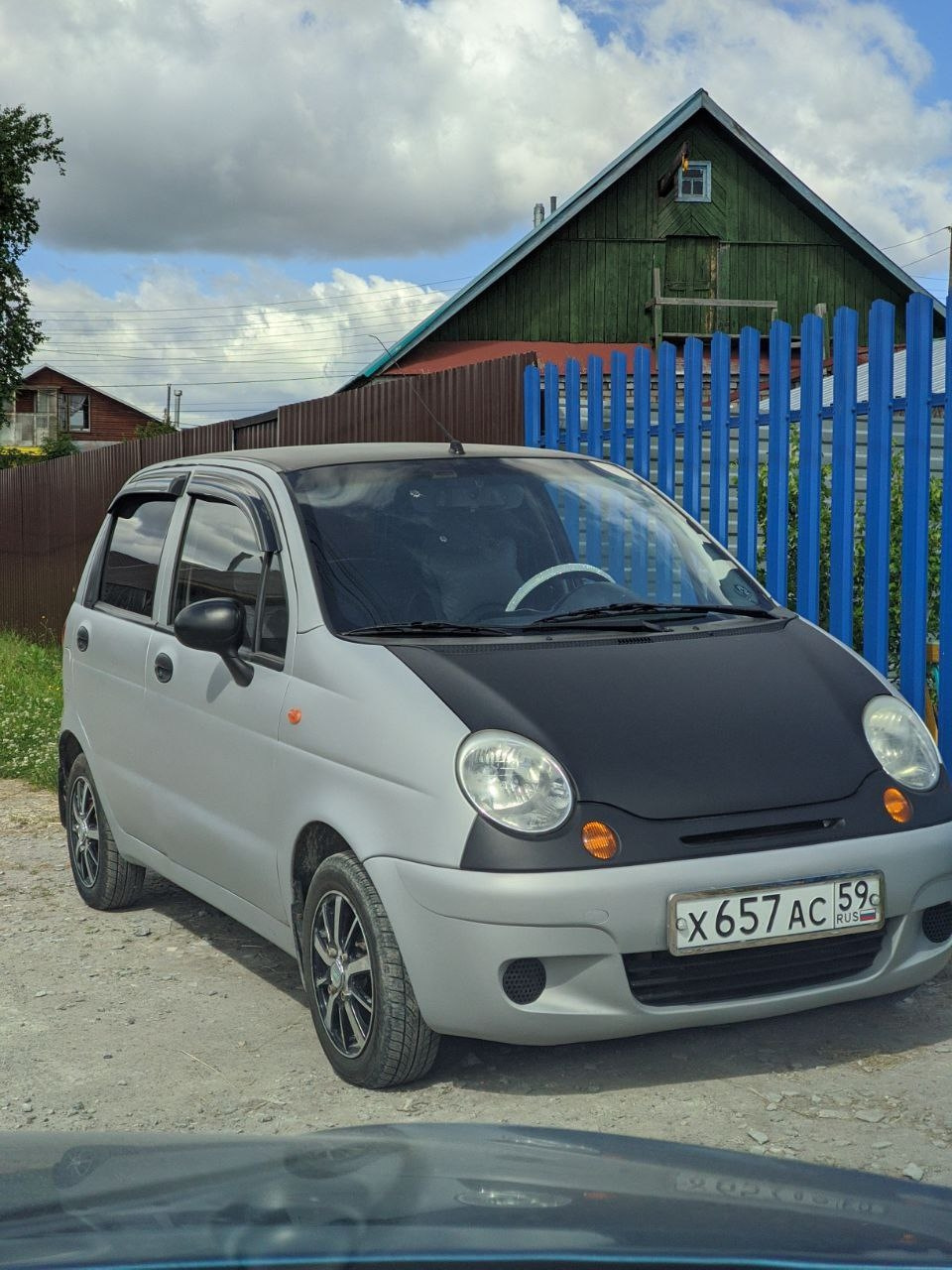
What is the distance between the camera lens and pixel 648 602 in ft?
15.0

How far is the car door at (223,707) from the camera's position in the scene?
433 centimetres

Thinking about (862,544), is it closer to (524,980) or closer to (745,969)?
(745,969)

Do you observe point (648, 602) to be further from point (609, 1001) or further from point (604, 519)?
point (609, 1001)

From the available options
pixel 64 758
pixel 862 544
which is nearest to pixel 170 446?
pixel 862 544

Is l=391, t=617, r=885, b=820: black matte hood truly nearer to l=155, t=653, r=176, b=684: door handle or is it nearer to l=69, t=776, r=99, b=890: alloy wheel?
l=155, t=653, r=176, b=684: door handle

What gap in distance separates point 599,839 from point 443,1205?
191 centimetres

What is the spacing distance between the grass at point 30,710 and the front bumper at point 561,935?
566 cm

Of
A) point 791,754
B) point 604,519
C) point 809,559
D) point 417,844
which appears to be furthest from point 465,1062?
point 809,559

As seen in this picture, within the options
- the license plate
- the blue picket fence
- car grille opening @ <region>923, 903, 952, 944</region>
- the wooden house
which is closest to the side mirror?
the license plate

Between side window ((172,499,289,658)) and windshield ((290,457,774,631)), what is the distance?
191 mm

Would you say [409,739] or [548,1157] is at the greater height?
[409,739]

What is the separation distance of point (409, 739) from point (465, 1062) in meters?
0.92

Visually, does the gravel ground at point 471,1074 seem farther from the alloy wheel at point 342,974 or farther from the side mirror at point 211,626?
the side mirror at point 211,626

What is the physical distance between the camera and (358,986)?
152 inches
